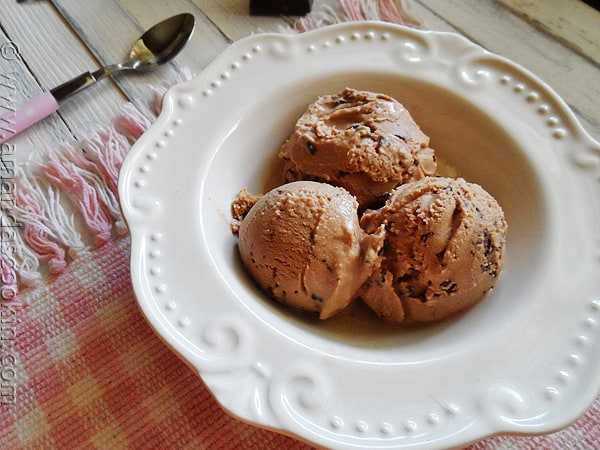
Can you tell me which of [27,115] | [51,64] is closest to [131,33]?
[51,64]

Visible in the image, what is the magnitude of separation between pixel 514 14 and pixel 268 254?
2.99 feet

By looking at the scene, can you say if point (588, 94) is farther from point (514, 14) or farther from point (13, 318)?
point (13, 318)

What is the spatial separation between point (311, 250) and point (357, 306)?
15 centimetres

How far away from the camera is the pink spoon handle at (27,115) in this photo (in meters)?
1.12

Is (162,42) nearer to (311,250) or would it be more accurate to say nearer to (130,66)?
(130,66)

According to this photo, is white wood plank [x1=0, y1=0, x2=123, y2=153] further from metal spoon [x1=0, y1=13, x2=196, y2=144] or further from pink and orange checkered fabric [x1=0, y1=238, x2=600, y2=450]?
pink and orange checkered fabric [x1=0, y1=238, x2=600, y2=450]

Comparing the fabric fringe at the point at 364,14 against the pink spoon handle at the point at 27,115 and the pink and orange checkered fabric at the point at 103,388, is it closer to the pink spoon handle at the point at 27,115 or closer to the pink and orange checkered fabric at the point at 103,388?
the pink spoon handle at the point at 27,115

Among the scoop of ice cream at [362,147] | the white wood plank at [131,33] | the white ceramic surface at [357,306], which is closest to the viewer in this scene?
the white ceramic surface at [357,306]

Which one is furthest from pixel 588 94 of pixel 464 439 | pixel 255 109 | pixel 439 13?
pixel 464 439

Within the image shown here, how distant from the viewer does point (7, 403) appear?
33.2 inches

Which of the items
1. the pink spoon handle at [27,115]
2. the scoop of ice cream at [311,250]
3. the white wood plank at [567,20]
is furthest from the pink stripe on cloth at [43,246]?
the white wood plank at [567,20]

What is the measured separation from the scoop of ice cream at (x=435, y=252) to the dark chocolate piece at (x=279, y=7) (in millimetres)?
660

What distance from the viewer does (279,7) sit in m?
1.35

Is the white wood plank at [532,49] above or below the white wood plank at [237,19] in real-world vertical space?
above
